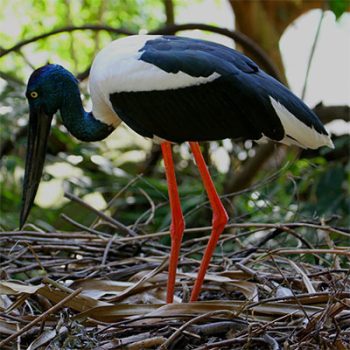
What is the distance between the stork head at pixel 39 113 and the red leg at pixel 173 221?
2.00ft

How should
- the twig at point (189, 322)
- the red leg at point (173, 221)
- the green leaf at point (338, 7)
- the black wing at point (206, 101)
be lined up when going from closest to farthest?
the twig at point (189, 322) < the black wing at point (206, 101) < the red leg at point (173, 221) < the green leaf at point (338, 7)

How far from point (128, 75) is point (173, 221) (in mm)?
813

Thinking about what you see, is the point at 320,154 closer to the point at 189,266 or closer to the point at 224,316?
the point at 189,266

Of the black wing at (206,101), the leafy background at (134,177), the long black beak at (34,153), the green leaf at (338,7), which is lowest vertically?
the leafy background at (134,177)

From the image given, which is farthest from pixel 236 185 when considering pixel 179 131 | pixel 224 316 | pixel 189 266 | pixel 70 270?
pixel 224 316

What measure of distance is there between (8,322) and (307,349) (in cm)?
112

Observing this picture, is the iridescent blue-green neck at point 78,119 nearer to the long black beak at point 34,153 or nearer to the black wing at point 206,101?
the long black beak at point 34,153

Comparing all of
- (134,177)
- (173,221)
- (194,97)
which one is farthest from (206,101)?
(134,177)

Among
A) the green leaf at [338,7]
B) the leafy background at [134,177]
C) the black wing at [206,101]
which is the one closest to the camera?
the black wing at [206,101]

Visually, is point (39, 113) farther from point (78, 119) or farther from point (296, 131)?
point (296, 131)

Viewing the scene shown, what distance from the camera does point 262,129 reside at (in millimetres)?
3533

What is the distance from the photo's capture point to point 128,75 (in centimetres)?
363

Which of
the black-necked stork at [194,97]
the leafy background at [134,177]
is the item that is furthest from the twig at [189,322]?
the leafy background at [134,177]

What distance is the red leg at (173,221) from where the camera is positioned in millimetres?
3789
